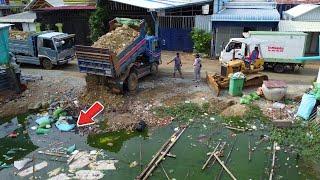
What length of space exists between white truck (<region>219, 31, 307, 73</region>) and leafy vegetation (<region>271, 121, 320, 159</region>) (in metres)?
5.40

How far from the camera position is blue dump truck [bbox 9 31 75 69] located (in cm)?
1828

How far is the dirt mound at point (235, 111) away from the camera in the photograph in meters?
12.6

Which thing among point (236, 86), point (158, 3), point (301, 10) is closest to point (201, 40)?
point (158, 3)

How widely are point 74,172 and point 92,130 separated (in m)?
2.60

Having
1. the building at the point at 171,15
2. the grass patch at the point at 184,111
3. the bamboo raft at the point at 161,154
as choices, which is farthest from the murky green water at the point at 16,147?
the building at the point at 171,15

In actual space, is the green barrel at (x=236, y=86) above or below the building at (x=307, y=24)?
below

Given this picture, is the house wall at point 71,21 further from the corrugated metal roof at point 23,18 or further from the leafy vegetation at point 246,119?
the leafy vegetation at point 246,119

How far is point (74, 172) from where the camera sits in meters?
9.49

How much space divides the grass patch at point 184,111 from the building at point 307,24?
29.1 feet

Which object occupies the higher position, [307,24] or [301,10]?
[301,10]

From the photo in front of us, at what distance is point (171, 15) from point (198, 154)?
42.0 ft

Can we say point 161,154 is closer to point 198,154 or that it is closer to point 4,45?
point 198,154

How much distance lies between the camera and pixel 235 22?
1944 centimetres

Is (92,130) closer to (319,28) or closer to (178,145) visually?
(178,145)
